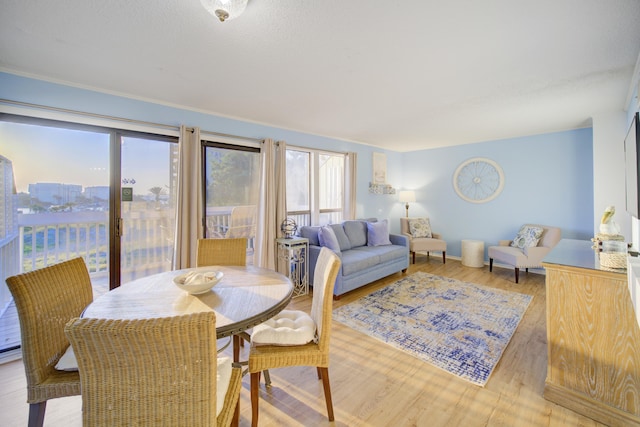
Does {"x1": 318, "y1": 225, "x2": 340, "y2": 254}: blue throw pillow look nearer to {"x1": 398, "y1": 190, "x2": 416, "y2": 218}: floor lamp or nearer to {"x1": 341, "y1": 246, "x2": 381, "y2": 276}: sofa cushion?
{"x1": 341, "y1": 246, "x2": 381, "y2": 276}: sofa cushion

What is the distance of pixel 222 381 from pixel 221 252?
4.54ft

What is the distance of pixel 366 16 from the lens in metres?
1.56

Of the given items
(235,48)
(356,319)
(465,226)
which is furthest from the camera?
(465,226)

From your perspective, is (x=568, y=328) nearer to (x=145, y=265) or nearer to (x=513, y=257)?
(x=513, y=257)

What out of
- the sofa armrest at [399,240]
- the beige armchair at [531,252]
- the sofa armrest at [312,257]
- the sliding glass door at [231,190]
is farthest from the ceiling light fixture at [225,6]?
the beige armchair at [531,252]

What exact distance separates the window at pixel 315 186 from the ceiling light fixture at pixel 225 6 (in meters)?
2.79

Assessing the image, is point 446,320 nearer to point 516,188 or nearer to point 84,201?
point 516,188

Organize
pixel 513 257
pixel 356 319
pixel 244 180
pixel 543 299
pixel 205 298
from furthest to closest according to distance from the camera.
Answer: pixel 513 257 < pixel 244 180 < pixel 543 299 < pixel 356 319 < pixel 205 298

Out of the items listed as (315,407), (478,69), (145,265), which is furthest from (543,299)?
(145,265)

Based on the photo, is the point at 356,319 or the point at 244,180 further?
the point at 244,180

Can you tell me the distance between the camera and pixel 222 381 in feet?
3.85

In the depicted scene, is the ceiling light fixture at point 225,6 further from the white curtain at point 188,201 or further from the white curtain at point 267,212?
the white curtain at point 267,212

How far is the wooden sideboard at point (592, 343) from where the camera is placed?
1519mm

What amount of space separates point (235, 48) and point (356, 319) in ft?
8.98
